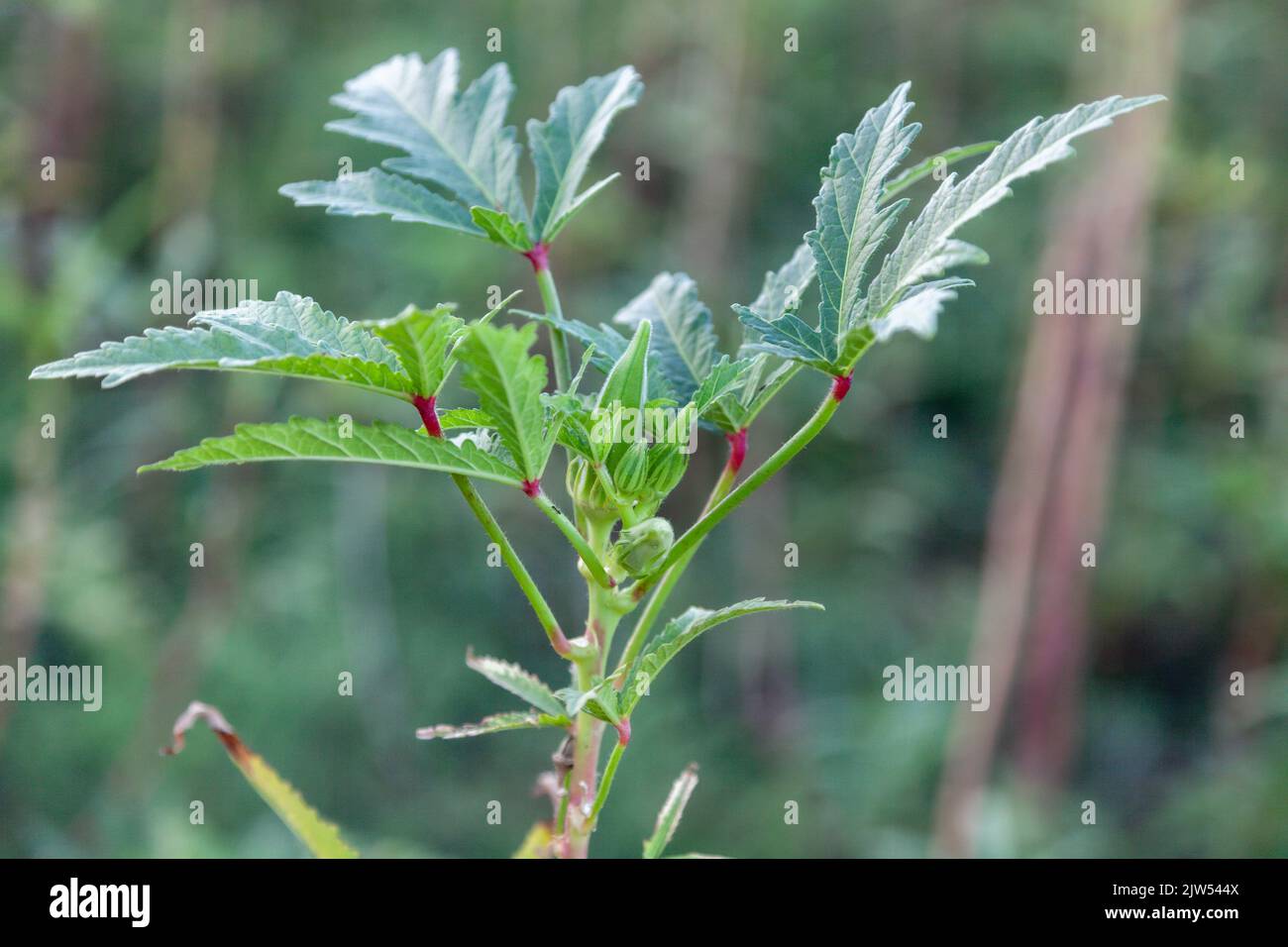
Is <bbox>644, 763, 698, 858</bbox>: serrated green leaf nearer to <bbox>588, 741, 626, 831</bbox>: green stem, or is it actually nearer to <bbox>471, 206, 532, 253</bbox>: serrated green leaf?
<bbox>588, 741, 626, 831</bbox>: green stem

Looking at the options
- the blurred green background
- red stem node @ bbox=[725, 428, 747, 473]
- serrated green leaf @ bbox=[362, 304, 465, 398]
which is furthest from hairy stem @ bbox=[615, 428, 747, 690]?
the blurred green background

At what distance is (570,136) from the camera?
0.50 meters

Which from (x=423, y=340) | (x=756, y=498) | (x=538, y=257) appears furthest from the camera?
(x=756, y=498)

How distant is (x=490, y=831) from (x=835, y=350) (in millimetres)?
2231

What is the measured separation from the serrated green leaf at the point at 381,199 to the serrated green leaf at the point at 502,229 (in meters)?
0.01

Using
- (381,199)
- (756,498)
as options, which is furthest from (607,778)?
(756,498)

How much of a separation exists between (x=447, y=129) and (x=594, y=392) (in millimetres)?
170

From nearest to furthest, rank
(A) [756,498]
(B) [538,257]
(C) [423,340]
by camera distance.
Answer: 1. (C) [423,340]
2. (B) [538,257]
3. (A) [756,498]

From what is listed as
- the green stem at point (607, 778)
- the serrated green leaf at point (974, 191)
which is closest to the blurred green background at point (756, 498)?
the green stem at point (607, 778)

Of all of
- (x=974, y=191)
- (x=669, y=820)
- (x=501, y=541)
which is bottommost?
(x=669, y=820)

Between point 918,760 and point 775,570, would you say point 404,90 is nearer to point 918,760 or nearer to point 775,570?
point 775,570

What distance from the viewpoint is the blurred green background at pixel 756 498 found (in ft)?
6.61

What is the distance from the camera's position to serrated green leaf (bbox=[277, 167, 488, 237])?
0.44 meters

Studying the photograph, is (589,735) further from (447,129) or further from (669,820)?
(447,129)
